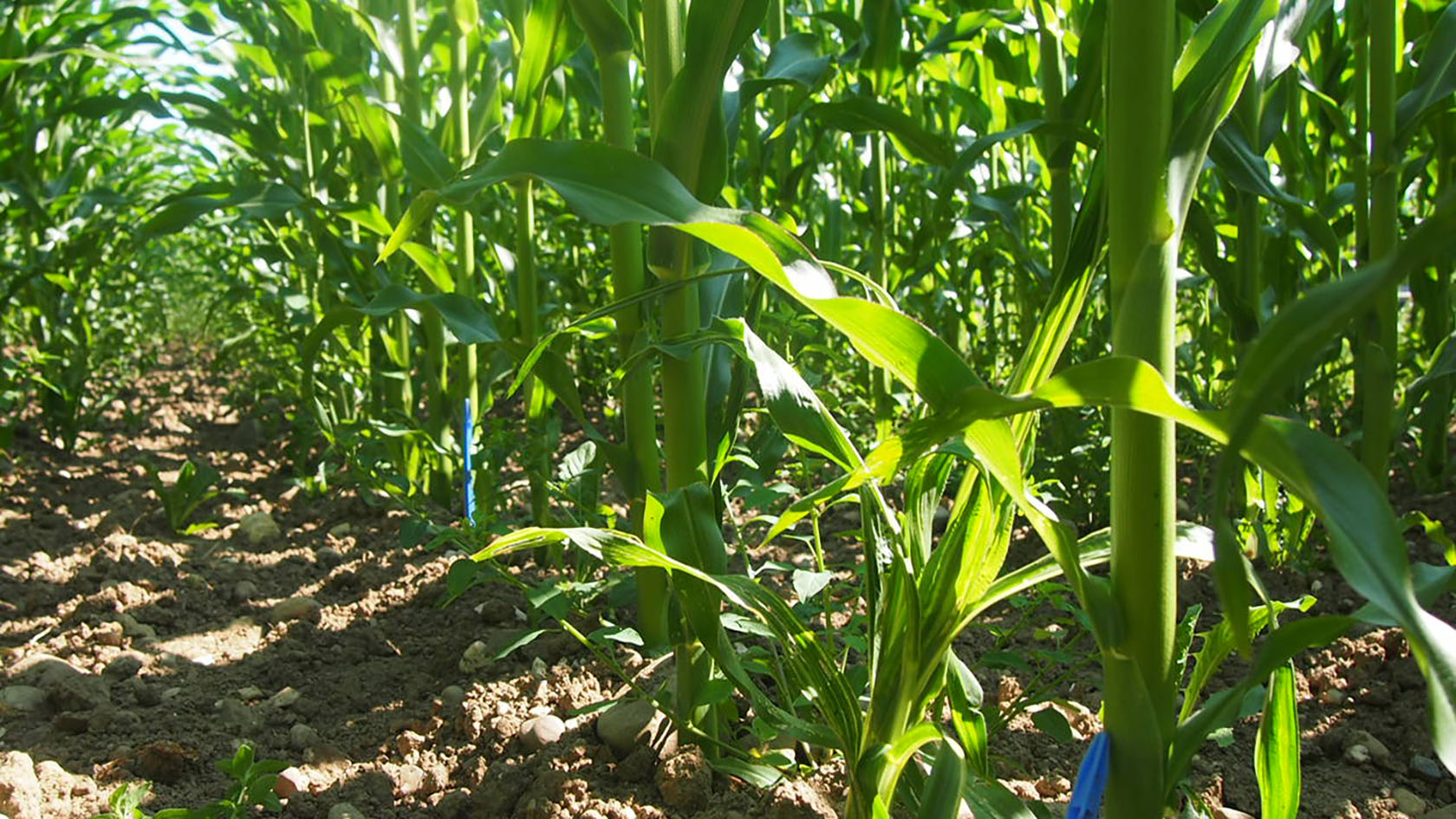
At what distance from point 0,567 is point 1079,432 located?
7.64ft

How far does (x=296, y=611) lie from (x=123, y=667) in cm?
34

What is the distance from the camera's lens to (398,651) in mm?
2016

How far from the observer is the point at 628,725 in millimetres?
1497

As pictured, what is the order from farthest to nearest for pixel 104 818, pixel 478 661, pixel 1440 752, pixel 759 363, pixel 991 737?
1. pixel 478 661
2. pixel 991 737
3. pixel 104 818
4. pixel 759 363
5. pixel 1440 752

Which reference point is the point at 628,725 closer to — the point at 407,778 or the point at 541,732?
the point at 541,732

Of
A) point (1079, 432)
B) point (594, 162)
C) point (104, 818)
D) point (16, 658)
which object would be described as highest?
point (594, 162)

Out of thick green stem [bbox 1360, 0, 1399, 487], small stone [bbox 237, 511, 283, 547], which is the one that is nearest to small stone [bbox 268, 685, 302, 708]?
small stone [bbox 237, 511, 283, 547]

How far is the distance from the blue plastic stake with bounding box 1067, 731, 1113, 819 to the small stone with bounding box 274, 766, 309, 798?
105cm

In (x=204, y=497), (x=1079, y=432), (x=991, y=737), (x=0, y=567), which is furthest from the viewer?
(x=204, y=497)

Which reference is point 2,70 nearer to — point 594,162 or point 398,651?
point 398,651

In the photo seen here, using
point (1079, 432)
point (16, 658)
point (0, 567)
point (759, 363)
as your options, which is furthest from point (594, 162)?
point (0, 567)

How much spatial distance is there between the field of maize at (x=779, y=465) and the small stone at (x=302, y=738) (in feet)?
0.07

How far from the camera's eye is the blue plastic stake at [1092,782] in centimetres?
85

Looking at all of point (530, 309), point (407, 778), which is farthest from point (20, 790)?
point (530, 309)
